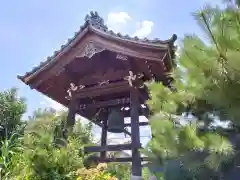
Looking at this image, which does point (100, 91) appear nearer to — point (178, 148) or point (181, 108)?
point (181, 108)

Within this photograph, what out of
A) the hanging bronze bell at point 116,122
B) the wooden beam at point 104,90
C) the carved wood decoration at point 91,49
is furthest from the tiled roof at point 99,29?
the hanging bronze bell at point 116,122

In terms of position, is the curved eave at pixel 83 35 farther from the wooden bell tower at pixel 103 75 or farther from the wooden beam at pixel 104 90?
the wooden beam at pixel 104 90

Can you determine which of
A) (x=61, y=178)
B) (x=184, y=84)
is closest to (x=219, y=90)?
(x=184, y=84)

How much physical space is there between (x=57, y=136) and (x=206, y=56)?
3.58 metres

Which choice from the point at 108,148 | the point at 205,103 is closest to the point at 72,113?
the point at 108,148

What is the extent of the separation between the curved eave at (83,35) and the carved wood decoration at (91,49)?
0.70 feet

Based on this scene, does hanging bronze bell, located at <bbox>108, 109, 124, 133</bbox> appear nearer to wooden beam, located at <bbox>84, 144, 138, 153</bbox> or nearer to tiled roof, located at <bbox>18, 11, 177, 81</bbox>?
wooden beam, located at <bbox>84, 144, 138, 153</bbox>

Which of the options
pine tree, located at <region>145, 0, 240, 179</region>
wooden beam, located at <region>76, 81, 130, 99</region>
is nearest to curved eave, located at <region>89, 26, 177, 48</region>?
wooden beam, located at <region>76, 81, 130, 99</region>

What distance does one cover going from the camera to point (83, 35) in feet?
16.1

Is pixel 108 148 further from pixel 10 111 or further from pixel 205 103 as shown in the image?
pixel 10 111

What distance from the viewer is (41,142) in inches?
159

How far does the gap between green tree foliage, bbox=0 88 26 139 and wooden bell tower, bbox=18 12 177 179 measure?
515 centimetres

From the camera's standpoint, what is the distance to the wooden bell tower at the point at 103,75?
4.34 m

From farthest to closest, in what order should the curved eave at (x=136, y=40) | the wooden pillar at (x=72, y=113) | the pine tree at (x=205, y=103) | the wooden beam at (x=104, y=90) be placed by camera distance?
the wooden pillar at (x=72, y=113), the wooden beam at (x=104, y=90), the curved eave at (x=136, y=40), the pine tree at (x=205, y=103)
